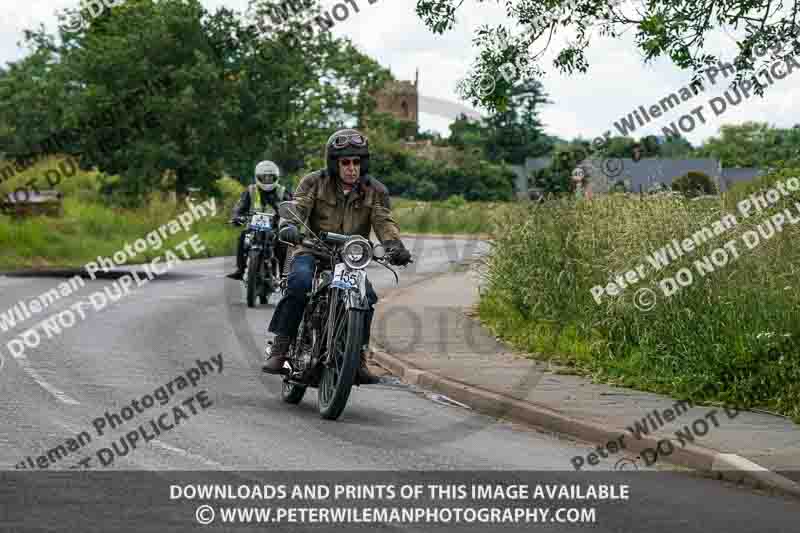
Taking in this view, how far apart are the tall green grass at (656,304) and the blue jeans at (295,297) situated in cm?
327

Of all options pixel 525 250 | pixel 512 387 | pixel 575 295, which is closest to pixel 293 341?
pixel 512 387

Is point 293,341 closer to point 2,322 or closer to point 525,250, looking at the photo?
point 525,250

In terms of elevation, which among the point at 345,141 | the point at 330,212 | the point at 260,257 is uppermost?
the point at 345,141

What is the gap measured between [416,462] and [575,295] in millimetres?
6943

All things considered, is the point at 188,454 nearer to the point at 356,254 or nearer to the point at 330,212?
the point at 356,254

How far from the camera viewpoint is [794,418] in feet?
35.1

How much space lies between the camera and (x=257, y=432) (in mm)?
10016

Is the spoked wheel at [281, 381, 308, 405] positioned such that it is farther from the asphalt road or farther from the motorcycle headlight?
the motorcycle headlight

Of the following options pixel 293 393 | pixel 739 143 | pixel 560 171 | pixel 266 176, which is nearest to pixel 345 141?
pixel 293 393

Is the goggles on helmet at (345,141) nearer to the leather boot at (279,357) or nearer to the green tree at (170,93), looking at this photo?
the leather boot at (279,357)

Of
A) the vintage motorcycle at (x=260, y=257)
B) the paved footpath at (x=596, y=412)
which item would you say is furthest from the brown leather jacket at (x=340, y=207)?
the vintage motorcycle at (x=260, y=257)

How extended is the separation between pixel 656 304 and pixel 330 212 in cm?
388

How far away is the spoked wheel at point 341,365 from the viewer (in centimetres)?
1016

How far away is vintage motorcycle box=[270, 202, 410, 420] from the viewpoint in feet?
33.7
